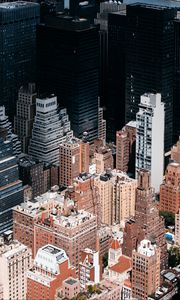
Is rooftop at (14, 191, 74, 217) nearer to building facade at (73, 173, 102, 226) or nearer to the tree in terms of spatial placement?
building facade at (73, 173, 102, 226)

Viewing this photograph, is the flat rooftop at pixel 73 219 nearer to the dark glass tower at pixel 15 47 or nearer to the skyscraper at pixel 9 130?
the skyscraper at pixel 9 130

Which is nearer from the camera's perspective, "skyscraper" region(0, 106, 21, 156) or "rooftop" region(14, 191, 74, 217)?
"rooftop" region(14, 191, 74, 217)

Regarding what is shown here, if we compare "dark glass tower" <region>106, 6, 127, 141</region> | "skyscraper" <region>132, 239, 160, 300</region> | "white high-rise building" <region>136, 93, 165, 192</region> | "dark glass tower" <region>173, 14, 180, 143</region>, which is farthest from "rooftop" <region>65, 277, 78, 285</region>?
"dark glass tower" <region>106, 6, 127, 141</region>

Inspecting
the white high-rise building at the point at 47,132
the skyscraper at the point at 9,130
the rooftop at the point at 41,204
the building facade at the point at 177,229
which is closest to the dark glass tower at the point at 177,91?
the white high-rise building at the point at 47,132

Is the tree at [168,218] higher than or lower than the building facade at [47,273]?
lower

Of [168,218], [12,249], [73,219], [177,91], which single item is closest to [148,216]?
[73,219]

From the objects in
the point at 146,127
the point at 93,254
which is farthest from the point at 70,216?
the point at 146,127

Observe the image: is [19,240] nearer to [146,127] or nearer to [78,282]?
[78,282]
